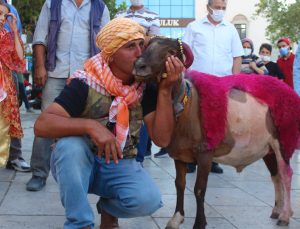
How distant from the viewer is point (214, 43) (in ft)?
22.7

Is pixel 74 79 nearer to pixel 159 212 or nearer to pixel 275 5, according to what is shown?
pixel 159 212

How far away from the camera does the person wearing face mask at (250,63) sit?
31.3ft

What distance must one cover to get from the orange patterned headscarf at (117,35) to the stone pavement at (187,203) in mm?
1542

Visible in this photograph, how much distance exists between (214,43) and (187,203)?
Answer: 227cm

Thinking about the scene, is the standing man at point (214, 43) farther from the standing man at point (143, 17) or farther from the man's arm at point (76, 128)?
the man's arm at point (76, 128)

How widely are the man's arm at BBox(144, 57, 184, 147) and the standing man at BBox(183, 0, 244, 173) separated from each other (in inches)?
118

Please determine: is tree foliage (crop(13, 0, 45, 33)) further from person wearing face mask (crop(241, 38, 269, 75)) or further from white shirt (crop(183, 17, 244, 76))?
white shirt (crop(183, 17, 244, 76))

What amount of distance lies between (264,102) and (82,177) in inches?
76.5

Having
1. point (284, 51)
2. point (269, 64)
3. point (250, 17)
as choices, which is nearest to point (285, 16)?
point (250, 17)

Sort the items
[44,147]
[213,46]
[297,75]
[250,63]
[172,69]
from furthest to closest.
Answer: [250,63] < [213,46] < [297,75] < [44,147] < [172,69]

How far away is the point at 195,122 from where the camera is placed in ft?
14.9

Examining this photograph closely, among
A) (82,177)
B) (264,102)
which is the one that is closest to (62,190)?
(82,177)

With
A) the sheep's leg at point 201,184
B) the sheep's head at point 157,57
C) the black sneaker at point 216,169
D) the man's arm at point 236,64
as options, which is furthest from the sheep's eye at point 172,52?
the black sneaker at point 216,169

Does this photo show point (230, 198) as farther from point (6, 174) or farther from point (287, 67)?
point (287, 67)
